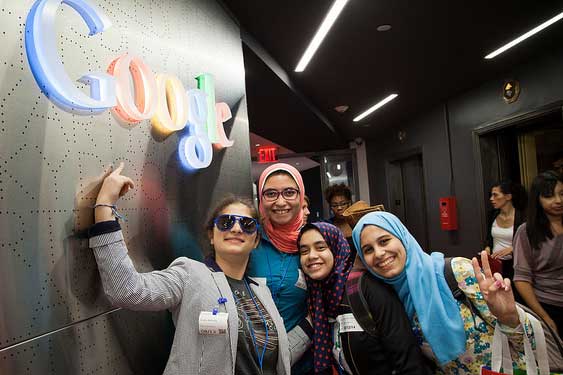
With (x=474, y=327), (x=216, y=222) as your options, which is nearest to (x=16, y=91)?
(x=216, y=222)

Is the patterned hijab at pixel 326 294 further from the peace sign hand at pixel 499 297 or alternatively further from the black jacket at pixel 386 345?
the peace sign hand at pixel 499 297

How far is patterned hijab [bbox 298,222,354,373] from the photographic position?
6.43 feet

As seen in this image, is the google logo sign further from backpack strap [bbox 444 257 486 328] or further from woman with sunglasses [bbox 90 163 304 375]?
backpack strap [bbox 444 257 486 328]

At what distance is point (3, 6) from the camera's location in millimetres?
1244

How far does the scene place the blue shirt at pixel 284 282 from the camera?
2.07 meters

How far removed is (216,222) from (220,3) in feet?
7.18

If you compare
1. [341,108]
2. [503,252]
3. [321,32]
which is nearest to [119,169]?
[321,32]

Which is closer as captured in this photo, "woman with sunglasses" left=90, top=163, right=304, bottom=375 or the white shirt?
"woman with sunglasses" left=90, top=163, right=304, bottom=375

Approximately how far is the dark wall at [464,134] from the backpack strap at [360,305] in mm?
4024

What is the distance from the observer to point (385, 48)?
448 cm

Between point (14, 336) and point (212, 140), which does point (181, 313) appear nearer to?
point (14, 336)

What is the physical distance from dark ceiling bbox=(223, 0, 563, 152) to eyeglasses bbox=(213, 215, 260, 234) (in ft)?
7.49

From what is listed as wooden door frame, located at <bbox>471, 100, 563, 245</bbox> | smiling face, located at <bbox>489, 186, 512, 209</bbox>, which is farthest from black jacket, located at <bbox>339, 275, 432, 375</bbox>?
wooden door frame, located at <bbox>471, 100, 563, 245</bbox>

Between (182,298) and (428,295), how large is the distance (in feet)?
3.23
